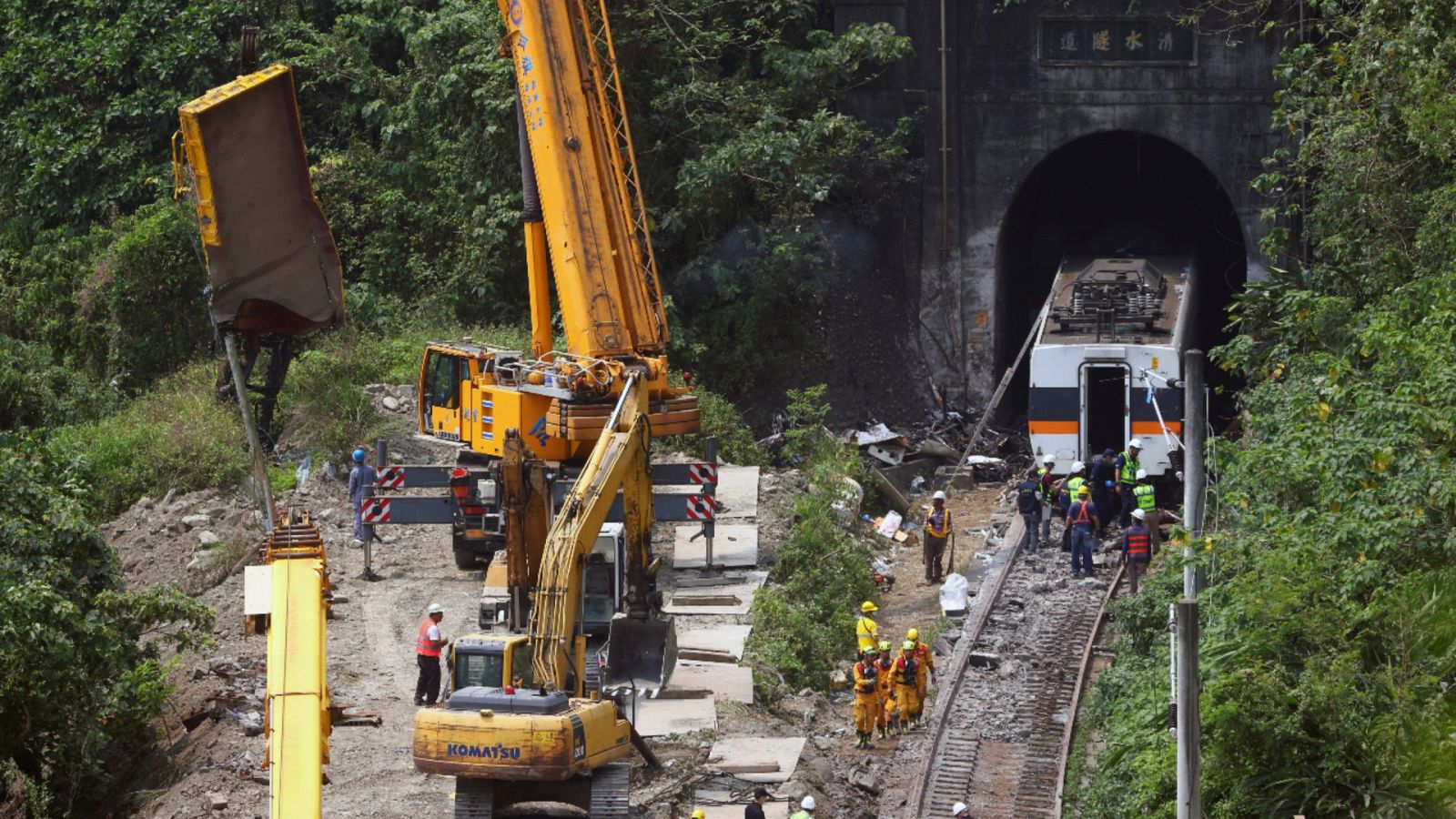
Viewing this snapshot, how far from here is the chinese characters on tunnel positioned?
32.1 m

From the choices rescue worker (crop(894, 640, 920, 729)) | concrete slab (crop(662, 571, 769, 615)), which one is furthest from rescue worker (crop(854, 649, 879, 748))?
concrete slab (crop(662, 571, 769, 615))

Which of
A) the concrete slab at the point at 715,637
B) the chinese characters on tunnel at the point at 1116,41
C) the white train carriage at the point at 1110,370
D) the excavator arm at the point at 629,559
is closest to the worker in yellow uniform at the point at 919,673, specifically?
the concrete slab at the point at 715,637

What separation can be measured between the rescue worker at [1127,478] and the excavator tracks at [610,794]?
12.2 meters

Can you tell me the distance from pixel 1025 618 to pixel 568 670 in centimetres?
886

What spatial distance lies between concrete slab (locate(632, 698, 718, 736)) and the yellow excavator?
3.21ft

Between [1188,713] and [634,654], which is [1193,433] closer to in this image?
[1188,713]

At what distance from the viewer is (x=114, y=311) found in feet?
106

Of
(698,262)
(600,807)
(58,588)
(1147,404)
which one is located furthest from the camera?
(698,262)

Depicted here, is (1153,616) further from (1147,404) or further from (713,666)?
(1147,404)

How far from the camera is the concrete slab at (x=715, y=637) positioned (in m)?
20.6

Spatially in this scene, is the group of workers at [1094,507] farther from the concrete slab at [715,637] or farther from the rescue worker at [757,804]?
the rescue worker at [757,804]

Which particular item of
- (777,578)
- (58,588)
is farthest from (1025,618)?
(58,588)

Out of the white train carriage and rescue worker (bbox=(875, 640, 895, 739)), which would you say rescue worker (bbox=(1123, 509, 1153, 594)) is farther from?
rescue worker (bbox=(875, 640, 895, 739))

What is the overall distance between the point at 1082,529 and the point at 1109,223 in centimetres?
1304
